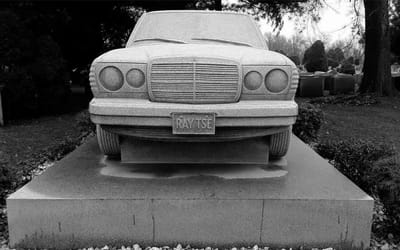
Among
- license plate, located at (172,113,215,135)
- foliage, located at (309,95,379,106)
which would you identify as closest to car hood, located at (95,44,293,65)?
license plate, located at (172,113,215,135)

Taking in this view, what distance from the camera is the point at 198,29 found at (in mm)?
4344

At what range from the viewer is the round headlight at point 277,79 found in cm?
328

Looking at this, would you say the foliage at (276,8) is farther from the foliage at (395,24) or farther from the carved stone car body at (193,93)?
the carved stone car body at (193,93)

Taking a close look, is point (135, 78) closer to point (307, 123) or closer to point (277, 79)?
point (277, 79)

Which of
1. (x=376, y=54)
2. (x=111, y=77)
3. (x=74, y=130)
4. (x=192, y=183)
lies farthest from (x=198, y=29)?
(x=376, y=54)

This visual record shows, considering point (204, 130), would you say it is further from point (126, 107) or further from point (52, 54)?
point (52, 54)

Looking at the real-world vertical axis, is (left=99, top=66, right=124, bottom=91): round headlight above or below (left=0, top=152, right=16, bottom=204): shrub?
above

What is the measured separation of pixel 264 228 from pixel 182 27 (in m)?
2.55

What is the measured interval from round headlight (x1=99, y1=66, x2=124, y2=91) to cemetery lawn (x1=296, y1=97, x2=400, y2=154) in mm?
4895

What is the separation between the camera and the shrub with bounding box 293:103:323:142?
21.4 ft

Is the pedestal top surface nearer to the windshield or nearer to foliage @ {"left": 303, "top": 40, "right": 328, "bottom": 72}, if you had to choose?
the windshield

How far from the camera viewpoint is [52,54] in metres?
9.93

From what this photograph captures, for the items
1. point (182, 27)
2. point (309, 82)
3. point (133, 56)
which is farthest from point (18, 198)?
point (309, 82)

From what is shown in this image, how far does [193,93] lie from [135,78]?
0.54 m
